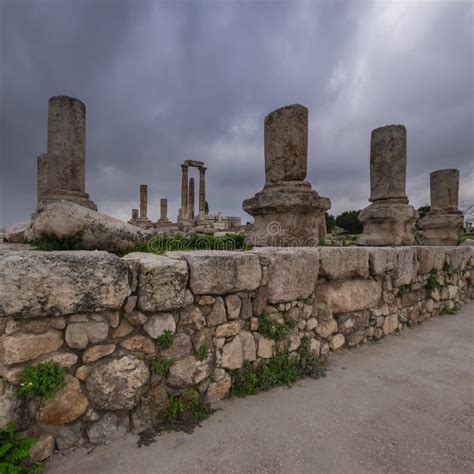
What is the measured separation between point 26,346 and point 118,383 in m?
0.65

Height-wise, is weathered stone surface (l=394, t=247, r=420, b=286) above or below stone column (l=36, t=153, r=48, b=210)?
below

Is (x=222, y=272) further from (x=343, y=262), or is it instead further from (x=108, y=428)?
(x=343, y=262)

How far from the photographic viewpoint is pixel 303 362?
2.99 m

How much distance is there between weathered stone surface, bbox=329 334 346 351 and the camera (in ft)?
11.1

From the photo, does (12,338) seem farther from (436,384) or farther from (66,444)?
(436,384)

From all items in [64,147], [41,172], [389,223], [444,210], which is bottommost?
[389,223]

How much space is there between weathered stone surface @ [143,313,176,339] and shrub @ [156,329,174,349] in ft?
0.07

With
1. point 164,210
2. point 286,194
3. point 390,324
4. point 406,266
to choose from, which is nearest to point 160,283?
point 286,194

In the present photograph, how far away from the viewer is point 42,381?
5.96ft

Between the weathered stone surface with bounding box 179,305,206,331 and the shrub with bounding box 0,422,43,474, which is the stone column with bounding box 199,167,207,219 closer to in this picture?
the weathered stone surface with bounding box 179,305,206,331

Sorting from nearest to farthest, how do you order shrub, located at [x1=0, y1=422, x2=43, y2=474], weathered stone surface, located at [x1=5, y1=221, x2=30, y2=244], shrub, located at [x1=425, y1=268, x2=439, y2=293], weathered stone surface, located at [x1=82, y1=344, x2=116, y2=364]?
shrub, located at [x1=0, y1=422, x2=43, y2=474], weathered stone surface, located at [x1=82, y1=344, x2=116, y2=364], weathered stone surface, located at [x1=5, y1=221, x2=30, y2=244], shrub, located at [x1=425, y1=268, x2=439, y2=293]

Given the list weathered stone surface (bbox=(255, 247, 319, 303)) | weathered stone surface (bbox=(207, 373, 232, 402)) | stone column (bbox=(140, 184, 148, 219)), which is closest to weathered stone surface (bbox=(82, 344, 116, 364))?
weathered stone surface (bbox=(207, 373, 232, 402))

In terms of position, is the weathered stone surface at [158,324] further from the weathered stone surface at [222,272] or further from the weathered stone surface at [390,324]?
the weathered stone surface at [390,324]

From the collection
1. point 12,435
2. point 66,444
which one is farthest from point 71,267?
point 66,444
